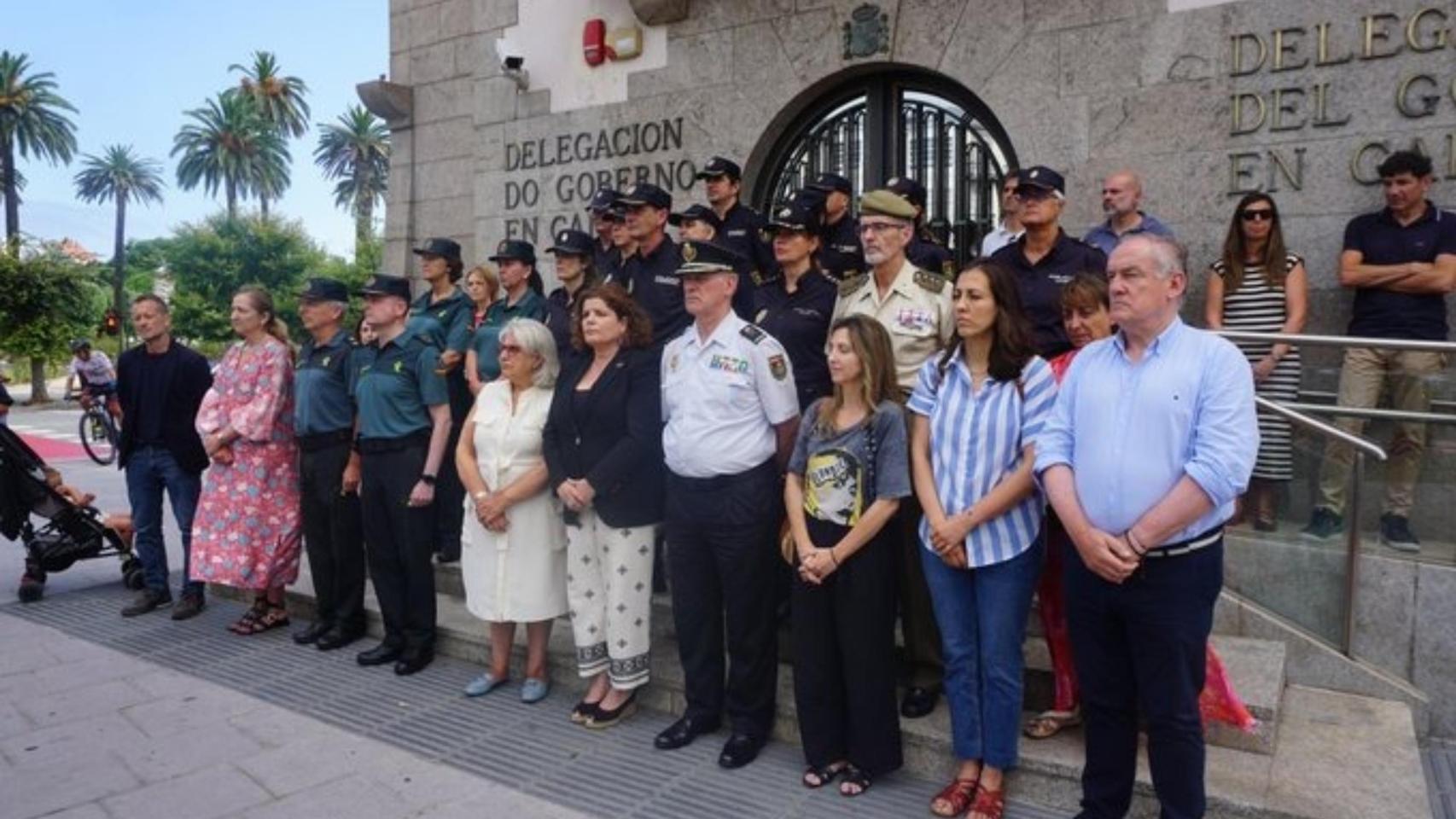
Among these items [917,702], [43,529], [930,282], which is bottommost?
[917,702]

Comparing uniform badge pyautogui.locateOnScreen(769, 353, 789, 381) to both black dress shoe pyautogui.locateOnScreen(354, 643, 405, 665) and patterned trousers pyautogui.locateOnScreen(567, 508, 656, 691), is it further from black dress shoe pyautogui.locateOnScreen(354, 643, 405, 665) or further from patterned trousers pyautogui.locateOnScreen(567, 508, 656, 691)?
black dress shoe pyautogui.locateOnScreen(354, 643, 405, 665)

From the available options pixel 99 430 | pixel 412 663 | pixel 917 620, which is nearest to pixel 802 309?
pixel 917 620

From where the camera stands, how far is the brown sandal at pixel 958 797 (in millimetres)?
3588

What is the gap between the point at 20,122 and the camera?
177ft

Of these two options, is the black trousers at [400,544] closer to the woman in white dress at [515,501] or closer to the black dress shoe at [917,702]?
the woman in white dress at [515,501]

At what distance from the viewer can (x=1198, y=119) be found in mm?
5797

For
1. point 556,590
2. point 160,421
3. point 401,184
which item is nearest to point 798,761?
point 556,590

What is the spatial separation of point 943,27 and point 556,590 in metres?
4.47

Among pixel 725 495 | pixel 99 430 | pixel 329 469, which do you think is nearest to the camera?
pixel 725 495

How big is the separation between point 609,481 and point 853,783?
1.55 m

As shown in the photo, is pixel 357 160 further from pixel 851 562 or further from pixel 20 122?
pixel 851 562

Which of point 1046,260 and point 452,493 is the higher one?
point 1046,260

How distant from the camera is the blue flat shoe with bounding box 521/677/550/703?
15.8 feet

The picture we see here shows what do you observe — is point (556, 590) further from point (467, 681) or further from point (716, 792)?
point (716, 792)
